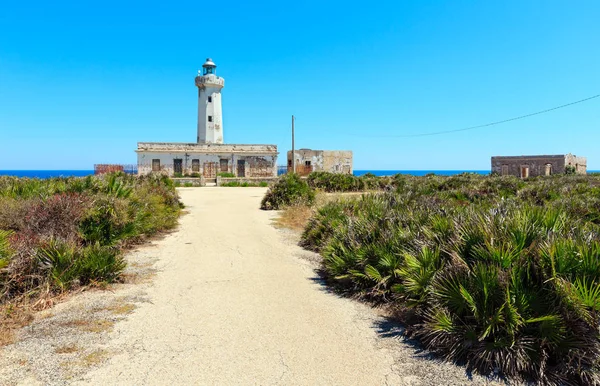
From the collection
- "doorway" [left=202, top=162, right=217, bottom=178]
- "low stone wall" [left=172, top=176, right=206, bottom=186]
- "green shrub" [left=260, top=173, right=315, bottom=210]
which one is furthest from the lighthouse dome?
"green shrub" [left=260, top=173, right=315, bottom=210]

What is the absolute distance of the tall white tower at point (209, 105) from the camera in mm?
46281

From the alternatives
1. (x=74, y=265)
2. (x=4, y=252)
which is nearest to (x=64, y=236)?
(x=74, y=265)

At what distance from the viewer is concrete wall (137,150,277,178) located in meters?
41.2

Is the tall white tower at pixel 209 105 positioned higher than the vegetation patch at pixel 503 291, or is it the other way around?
the tall white tower at pixel 209 105

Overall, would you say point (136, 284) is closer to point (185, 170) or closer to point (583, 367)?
point (583, 367)

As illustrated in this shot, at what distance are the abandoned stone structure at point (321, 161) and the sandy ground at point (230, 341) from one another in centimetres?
3738

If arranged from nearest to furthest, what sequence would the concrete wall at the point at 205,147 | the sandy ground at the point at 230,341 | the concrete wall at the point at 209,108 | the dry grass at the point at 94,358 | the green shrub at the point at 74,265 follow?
1. the sandy ground at the point at 230,341
2. the dry grass at the point at 94,358
3. the green shrub at the point at 74,265
4. the concrete wall at the point at 205,147
5. the concrete wall at the point at 209,108

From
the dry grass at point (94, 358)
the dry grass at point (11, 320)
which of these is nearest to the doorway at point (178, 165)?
the dry grass at point (11, 320)

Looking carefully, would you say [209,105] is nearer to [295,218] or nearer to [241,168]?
[241,168]

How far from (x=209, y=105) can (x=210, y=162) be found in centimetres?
802

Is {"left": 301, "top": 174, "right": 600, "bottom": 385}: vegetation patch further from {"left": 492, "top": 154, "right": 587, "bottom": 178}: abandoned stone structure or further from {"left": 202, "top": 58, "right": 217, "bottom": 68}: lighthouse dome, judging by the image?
{"left": 202, "top": 58, "right": 217, "bottom": 68}: lighthouse dome

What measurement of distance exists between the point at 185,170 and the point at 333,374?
40.6 m

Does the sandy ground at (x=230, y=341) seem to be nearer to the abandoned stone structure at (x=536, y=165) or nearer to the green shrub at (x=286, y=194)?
the green shrub at (x=286, y=194)

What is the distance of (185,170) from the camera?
42.1 meters
